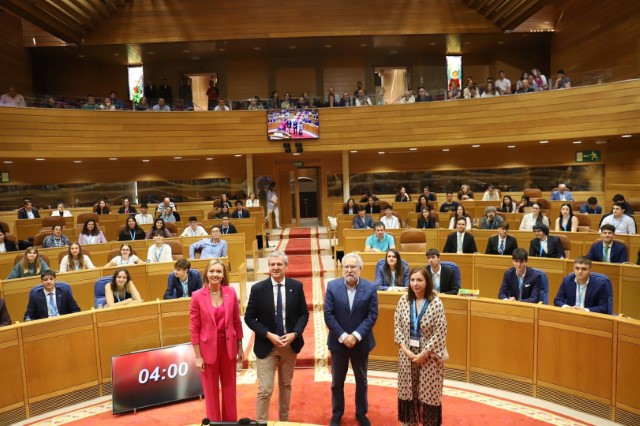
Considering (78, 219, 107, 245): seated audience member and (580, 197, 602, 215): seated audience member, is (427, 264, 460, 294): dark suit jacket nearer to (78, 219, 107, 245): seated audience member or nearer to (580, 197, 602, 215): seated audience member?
(580, 197, 602, 215): seated audience member

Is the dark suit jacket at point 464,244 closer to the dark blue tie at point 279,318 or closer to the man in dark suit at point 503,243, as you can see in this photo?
the man in dark suit at point 503,243

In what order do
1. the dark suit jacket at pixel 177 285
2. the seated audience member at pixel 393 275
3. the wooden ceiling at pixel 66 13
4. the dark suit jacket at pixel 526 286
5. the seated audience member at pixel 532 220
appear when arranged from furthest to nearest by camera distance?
the wooden ceiling at pixel 66 13
the seated audience member at pixel 532 220
the dark suit jacket at pixel 177 285
the seated audience member at pixel 393 275
the dark suit jacket at pixel 526 286

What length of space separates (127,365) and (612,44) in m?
15.9

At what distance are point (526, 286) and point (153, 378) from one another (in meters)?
4.08

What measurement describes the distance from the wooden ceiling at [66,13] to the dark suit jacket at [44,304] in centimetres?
1025

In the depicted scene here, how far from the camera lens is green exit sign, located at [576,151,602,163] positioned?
52.8ft

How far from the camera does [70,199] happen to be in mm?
16734

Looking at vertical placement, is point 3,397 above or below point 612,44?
below

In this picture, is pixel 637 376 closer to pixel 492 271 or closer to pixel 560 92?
pixel 492 271

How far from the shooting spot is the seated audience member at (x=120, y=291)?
5.94 meters

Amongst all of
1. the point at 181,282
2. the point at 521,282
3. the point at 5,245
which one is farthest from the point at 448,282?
the point at 5,245

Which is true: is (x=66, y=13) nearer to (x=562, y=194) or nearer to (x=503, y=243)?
(x=503, y=243)

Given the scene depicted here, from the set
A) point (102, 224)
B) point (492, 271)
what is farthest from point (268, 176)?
point (492, 271)

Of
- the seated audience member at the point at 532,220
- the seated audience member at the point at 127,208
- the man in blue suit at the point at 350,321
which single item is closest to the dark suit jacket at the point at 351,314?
the man in blue suit at the point at 350,321
